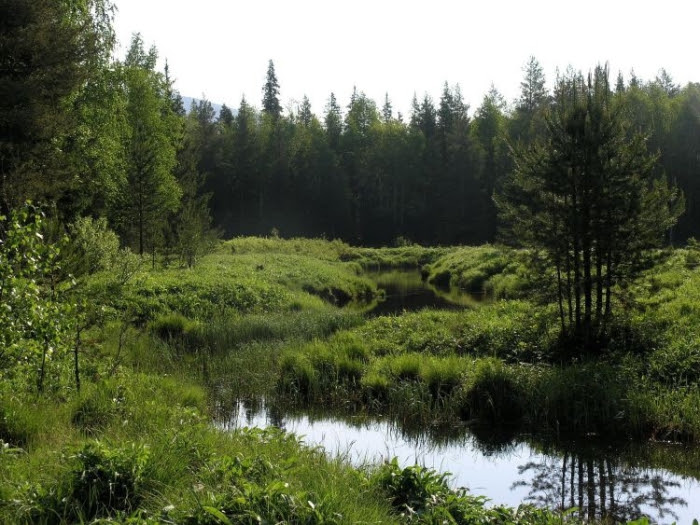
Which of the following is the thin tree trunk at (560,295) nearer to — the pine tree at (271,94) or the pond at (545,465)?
the pond at (545,465)

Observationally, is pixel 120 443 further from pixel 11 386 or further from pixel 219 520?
pixel 11 386

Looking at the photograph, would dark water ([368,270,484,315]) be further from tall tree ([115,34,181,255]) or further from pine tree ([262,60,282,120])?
pine tree ([262,60,282,120])

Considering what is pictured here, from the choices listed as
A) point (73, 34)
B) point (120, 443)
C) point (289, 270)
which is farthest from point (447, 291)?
point (120, 443)

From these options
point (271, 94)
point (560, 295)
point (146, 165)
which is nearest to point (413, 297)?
point (146, 165)

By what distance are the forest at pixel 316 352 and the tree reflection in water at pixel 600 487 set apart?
0.14 ft

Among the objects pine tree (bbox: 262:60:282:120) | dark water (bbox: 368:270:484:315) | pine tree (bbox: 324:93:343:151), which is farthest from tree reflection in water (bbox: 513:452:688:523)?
pine tree (bbox: 262:60:282:120)

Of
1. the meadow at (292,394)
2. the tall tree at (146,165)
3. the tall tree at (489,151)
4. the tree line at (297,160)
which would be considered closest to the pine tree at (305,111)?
the tree line at (297,160)

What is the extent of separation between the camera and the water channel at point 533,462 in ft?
24.9

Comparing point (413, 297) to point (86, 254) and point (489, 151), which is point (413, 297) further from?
point (489, 151)

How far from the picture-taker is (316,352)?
44.2 ft

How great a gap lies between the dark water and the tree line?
4.50 metres

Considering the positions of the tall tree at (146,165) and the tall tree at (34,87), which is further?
the tall tree at (146,165)

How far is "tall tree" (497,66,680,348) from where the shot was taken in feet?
41.4

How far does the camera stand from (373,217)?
72.9 meters
